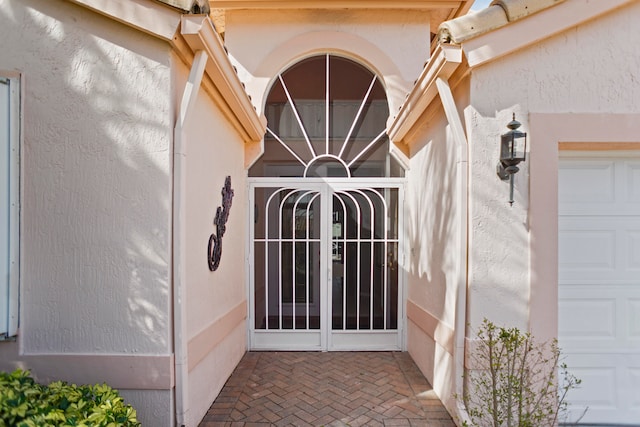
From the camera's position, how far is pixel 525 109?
3.38 metres

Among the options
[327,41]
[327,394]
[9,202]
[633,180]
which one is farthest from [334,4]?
[327,394]

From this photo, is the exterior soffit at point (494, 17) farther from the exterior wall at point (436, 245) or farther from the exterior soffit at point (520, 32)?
the exterior wall at point (436, 245)

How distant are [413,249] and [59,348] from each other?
477cm

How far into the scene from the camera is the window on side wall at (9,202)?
9.68 feet

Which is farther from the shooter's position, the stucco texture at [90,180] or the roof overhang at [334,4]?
the roof overhang at [334,4]

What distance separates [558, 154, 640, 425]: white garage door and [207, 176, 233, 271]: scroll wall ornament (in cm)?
402

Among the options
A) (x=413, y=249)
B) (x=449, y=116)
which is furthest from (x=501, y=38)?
(x=413, y=249)

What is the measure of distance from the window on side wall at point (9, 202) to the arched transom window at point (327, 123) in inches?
133

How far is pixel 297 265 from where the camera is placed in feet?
19.5

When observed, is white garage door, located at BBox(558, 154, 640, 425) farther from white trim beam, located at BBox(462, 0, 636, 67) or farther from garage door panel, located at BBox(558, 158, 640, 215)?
white trim beam, located at BBox(462, 0, 636, 67)

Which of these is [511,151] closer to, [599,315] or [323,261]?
[599,315]

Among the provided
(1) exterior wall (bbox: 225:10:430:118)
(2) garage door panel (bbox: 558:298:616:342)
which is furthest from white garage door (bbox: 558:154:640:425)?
(1) exterior wall (bbox: 225:10:430:118)

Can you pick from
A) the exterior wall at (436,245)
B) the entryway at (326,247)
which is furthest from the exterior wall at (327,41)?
the exterior wall at (436,245)

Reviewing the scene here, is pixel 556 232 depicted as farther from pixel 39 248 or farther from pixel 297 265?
pixel 39 248
